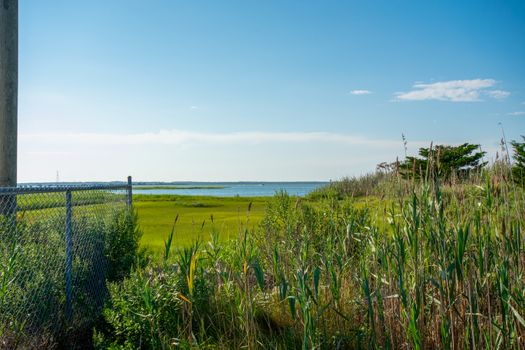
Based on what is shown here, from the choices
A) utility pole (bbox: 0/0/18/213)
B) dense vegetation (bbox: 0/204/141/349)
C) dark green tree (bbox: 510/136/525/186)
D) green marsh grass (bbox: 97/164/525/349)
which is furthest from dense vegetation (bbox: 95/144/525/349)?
dark green tree (bbox: 510/136/525/186)

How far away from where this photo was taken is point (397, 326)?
12.0ft

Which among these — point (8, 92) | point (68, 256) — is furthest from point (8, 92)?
point (68, 256)

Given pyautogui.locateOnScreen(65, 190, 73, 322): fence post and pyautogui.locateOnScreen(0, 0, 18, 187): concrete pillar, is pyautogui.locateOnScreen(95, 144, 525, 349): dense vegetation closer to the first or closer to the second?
pyautogui.locateOnScreen(65, 190, 73, 322): fence post

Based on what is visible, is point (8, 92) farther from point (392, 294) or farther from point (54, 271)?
point (392, 294)

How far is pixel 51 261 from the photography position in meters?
4.90

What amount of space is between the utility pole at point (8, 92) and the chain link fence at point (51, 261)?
2.53 feet

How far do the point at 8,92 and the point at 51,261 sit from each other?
8.68 ft

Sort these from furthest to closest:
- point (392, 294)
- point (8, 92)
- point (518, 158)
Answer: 1. point (518, 158)
2. point (8, 92)
3. point (392, 294)

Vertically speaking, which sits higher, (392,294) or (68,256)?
(68,256)

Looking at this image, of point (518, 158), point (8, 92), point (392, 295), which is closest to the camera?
point (392, 295)

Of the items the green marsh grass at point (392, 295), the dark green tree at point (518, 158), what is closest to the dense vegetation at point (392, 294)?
the green marsh grass at point (392, 295)

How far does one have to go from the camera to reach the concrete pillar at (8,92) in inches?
239

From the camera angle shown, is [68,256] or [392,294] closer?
[392,294]

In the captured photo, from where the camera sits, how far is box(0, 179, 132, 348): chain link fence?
405cm
